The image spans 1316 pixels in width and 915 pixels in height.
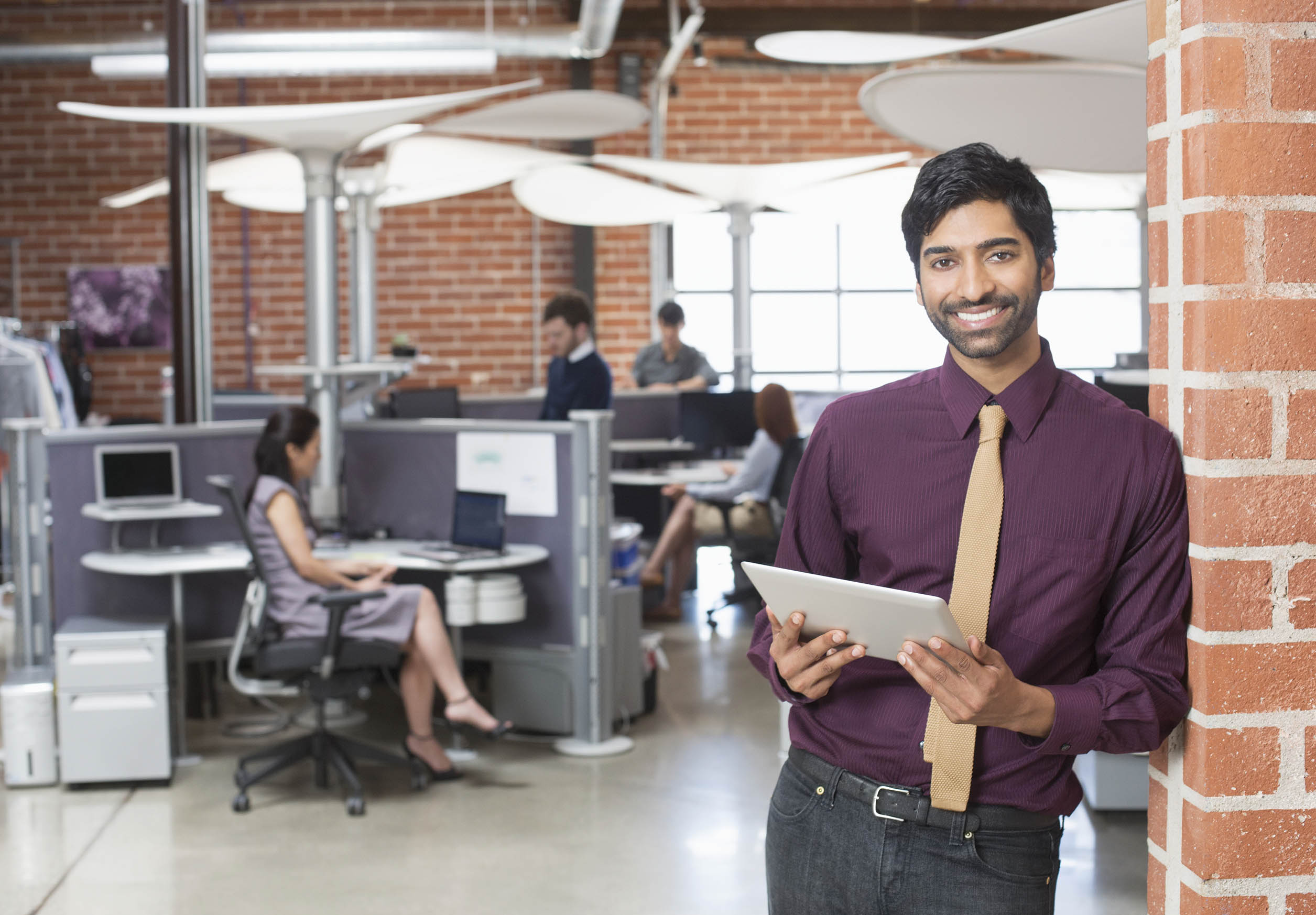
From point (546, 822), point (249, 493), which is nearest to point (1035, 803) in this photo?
point (546, 822)

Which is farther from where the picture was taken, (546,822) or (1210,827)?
(546,822)

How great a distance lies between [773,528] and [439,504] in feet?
6.22

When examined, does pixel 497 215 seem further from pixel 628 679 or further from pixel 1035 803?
pixel 1035 803

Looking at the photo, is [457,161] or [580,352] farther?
[457,161]

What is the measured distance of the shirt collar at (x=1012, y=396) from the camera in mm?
1380

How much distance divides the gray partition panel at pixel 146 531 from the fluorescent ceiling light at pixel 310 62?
10.7 ft

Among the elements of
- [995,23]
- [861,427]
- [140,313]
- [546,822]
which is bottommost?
[546,822]

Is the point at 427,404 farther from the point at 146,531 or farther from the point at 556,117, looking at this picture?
the point at 146,531

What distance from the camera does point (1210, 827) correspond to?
4.18 ft

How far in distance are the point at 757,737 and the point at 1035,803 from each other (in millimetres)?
3666

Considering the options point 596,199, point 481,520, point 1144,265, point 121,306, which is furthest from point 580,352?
point 121,306

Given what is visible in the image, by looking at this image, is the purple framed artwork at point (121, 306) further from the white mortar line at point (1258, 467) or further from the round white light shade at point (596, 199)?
the white mortar line at point (1258, 467)

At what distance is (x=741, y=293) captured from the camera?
8578 millimetres

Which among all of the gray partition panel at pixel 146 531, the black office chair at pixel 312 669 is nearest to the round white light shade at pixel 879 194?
the gray partition panel at pixel 146 531
